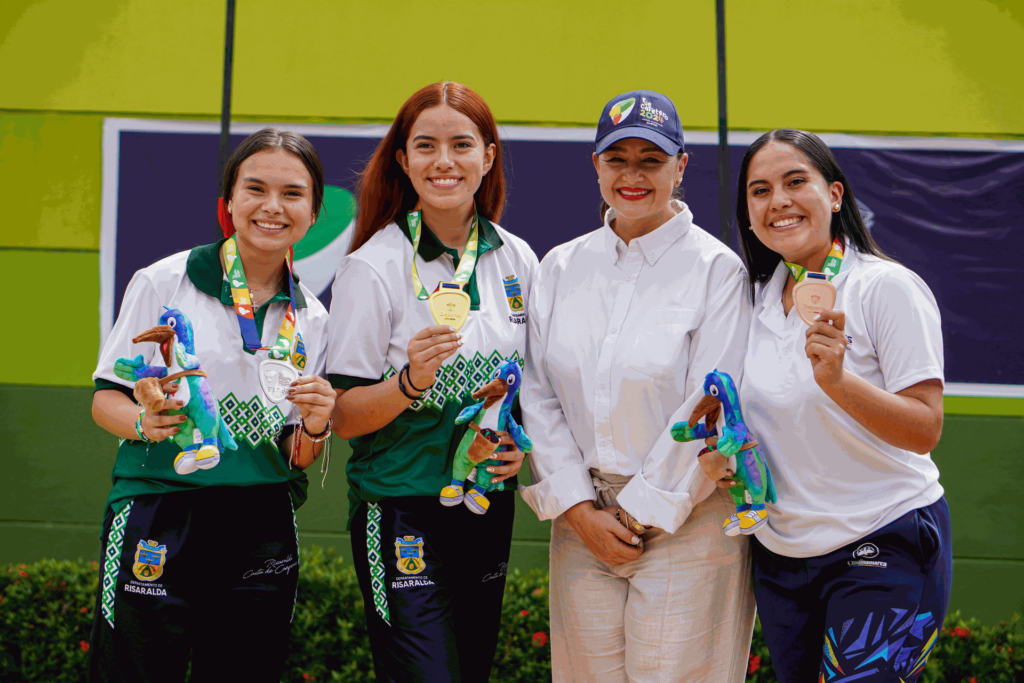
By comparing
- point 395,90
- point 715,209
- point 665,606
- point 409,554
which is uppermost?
point 395,90

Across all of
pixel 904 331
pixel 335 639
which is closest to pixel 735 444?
pixel 904 331

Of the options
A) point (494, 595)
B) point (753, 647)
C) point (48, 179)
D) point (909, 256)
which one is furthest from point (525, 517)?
point (48, 179)

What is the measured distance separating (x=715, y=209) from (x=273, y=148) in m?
Answer: 3.00

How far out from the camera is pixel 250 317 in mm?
2252

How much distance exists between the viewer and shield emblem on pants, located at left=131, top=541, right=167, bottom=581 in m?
2.18

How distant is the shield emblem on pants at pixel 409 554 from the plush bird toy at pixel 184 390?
60 centimetres

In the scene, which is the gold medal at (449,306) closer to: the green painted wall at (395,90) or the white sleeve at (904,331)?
the white sleeve at (904,331)

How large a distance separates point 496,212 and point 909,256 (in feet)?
10.2

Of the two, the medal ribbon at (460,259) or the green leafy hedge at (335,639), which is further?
the green leafy hedge at (335,639)

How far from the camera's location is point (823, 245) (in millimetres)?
2266

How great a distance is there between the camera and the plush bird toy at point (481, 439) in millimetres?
2254

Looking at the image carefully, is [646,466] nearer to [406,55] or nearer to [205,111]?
[406,55]

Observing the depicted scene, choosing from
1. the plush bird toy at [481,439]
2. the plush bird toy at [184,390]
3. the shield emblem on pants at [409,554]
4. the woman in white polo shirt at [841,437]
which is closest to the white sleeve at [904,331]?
the woman in white polo shirt at [841,437]

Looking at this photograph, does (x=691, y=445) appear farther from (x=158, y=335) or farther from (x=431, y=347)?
(x=158, y=335)
